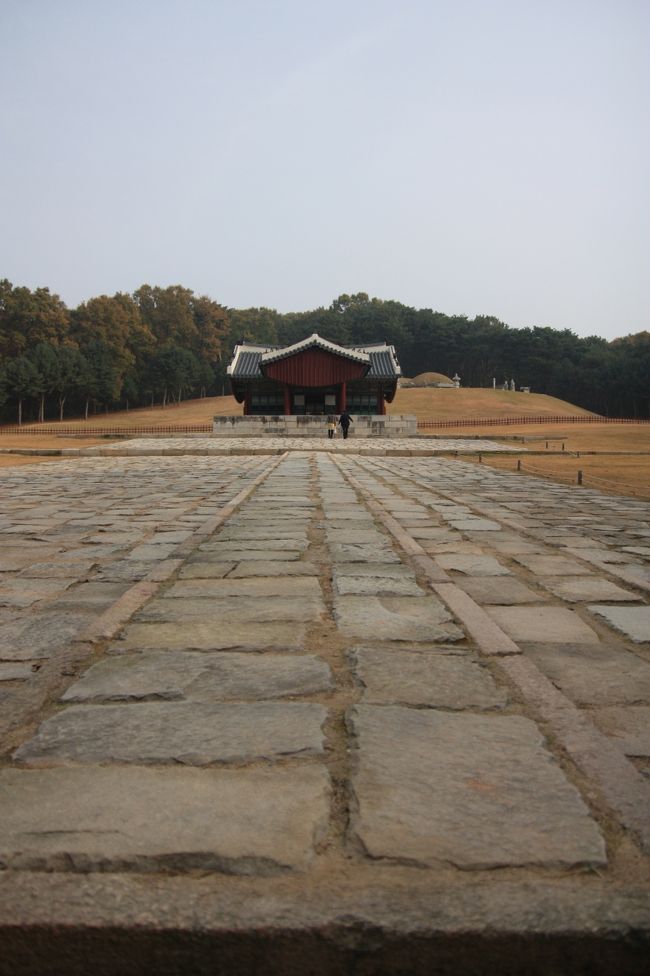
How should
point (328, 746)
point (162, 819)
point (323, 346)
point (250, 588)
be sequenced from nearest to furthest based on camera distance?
point (162, 819)
point (328, 746)
point (250, 588)
point (323, 346)

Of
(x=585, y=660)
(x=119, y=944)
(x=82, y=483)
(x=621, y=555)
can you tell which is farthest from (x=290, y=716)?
(x=82, y=483)

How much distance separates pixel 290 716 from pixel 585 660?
1159 millimetres

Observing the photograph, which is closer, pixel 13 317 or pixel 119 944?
pixel 119 944

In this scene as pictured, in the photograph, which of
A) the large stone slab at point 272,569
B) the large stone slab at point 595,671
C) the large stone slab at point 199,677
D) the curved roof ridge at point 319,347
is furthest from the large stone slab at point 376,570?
the curved roof ridge at point 319,347

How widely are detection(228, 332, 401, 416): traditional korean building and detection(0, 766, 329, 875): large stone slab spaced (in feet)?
105

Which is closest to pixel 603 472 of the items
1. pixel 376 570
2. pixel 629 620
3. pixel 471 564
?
pixel 471 564

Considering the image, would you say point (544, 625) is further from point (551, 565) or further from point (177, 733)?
point (177, 733)

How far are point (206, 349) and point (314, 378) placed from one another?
4304 cm

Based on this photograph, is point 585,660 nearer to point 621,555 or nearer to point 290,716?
point 290,716

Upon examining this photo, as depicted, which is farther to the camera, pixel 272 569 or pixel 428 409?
pixel 428 409

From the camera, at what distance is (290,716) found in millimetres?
1799

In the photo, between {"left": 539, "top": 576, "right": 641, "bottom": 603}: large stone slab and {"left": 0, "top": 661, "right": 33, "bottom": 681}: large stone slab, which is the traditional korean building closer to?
{"left": 539, "top": 576, "right": 641, "bottom": 603}: large stone slab

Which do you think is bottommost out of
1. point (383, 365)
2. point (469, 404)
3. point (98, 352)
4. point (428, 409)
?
point (428, 409)

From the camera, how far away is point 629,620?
2.82 metres
